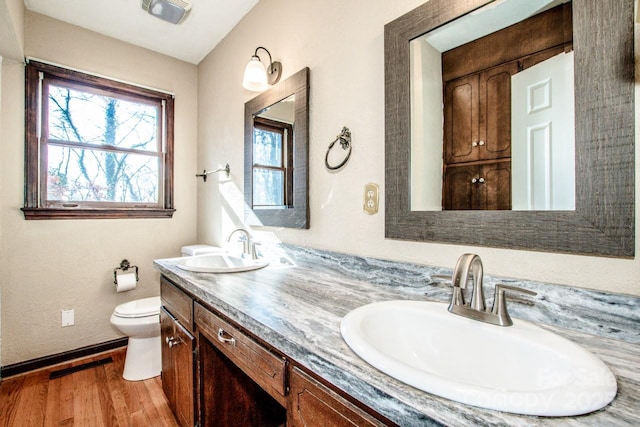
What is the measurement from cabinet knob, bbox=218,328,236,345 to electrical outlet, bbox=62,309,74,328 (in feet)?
6.13

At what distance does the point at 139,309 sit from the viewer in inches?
80.7

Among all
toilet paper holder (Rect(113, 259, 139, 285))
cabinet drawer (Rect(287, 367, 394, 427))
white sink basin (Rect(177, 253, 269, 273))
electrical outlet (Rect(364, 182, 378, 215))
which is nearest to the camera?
cabinet drawer (Rect(287, 367, 394, 427))

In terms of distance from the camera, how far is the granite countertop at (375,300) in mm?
460

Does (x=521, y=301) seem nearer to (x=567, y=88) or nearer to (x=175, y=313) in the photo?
(x=567, y=88)

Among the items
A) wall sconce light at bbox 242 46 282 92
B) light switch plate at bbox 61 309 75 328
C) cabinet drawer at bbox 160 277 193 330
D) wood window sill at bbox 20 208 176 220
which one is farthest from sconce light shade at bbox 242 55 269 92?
light switch plate at bbox 61 309 75 328

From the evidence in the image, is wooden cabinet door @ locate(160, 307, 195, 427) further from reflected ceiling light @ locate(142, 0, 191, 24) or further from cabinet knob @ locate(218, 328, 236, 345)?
reflected ceiling light @ locate(142, 0, 191, 24)

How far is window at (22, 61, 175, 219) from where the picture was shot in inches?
82.2

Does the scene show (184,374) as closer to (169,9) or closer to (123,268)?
(123,268)

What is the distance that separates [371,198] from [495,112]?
1.75ft

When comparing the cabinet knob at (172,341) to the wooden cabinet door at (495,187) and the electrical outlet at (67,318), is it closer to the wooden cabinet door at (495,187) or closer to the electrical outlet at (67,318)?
the electrical outlet at (67,318)

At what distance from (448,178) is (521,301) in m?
0.44

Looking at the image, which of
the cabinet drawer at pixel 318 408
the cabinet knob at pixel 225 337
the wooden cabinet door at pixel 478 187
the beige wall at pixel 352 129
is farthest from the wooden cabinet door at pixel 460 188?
the cabinet knob at pixel 225 337

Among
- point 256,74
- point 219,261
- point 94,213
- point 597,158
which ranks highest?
point 256,74

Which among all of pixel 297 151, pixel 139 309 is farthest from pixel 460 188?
pixel 139 309
